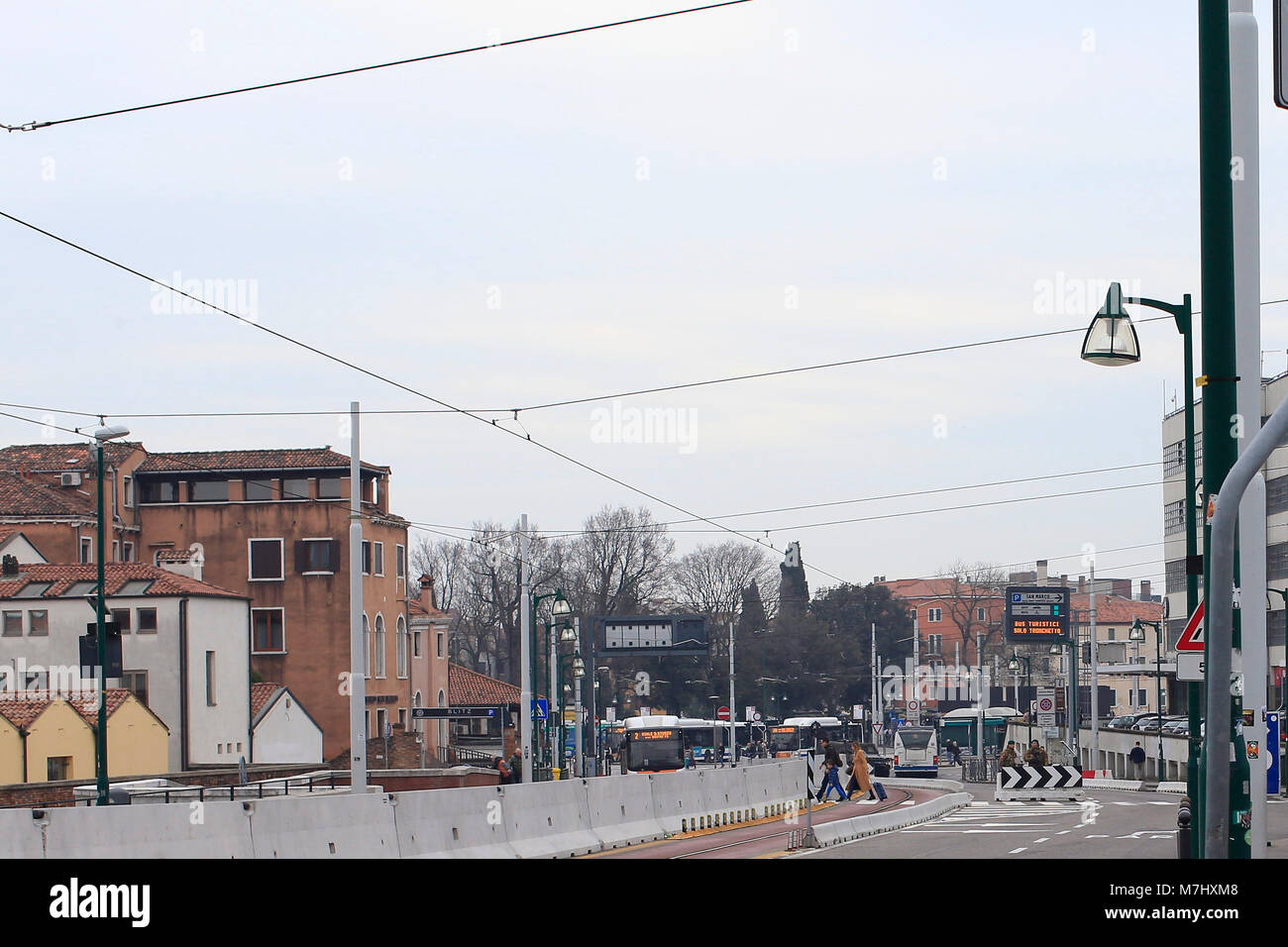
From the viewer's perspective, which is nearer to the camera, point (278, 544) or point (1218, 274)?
point (1218, 274)

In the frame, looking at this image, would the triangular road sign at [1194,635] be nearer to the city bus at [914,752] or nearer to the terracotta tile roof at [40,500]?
the terracotta tile roof at [40,500]

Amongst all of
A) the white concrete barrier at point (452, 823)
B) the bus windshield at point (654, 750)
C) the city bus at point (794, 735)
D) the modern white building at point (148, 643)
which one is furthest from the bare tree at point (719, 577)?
the white concrete barrier at point (452, 823)

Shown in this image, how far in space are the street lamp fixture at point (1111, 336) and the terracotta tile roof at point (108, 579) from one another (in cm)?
4996

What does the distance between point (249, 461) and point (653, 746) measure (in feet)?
76.8

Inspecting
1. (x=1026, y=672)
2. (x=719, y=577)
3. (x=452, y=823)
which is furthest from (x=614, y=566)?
(x=452, y=823)

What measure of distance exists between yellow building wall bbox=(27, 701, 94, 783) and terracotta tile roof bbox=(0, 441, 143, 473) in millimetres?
23255

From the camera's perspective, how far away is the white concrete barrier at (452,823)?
2202cm

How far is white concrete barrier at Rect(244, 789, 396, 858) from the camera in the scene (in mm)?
19203

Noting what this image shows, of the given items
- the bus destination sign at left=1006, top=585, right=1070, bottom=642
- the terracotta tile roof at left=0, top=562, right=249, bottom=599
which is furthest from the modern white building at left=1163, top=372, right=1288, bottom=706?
the terracotta tile roof at left=0, top=562, right=249, bottom=599

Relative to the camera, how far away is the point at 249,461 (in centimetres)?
7744

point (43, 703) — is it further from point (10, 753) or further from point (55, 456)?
point (55, 456)

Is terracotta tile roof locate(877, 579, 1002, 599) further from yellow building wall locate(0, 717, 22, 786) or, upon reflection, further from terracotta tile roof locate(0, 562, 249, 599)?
yellow building wall locate(0, 717, 22, 786)

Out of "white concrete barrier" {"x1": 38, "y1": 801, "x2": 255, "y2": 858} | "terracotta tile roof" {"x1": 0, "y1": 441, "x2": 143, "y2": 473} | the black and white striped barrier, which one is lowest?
the black and white striped barrier

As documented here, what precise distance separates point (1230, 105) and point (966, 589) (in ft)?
488
